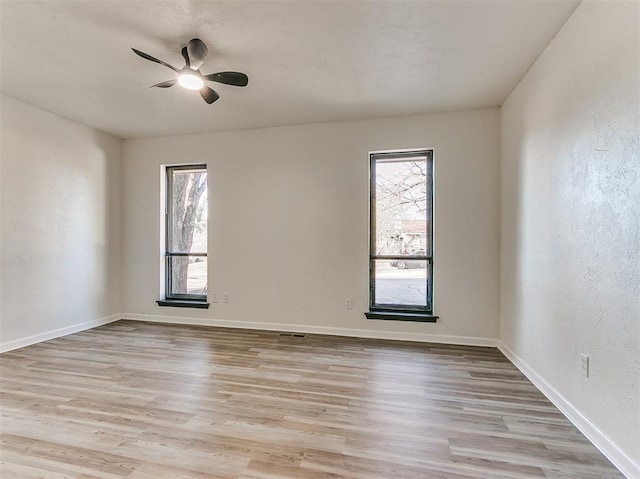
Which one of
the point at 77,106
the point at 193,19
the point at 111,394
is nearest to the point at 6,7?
the point at 193,19

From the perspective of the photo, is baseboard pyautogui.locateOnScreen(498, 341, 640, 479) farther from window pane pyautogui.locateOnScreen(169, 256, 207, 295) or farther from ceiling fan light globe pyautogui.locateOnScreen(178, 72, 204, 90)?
window pane pyautogui.locateOnScreen(169, 256, 207, 295)

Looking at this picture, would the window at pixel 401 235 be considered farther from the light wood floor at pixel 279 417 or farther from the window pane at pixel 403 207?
the light wood floor at pixel 279 417

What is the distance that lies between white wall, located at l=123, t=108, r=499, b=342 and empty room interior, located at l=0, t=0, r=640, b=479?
0.10 feet

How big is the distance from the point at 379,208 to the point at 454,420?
2.46 meters

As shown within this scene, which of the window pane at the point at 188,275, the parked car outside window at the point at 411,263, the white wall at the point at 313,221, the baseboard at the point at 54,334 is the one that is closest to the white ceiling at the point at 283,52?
the white wall at the point at 313,221

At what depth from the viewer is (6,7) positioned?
80.0 inches

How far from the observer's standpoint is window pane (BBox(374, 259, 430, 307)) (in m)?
3.80

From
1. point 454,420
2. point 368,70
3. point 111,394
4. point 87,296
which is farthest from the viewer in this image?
point 87,296

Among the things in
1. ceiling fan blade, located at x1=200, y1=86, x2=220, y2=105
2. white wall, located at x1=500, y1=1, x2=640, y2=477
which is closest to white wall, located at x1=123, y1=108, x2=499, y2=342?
white wall, located at x1=500, y1=1, x2=640, y2=477

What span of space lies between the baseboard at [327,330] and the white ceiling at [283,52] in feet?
8.60

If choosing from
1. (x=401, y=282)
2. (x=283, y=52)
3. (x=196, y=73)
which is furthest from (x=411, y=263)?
(x=196, y=73)

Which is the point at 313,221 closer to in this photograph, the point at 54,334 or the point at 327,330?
the point at 327,330

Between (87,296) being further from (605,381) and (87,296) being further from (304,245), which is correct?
(605,381)

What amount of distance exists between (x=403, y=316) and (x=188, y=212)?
3.34m
